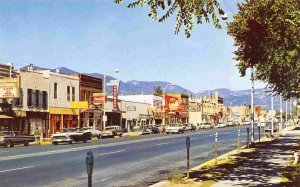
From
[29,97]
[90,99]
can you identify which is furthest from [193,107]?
[29,97]

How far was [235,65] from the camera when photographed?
26875 millimetres

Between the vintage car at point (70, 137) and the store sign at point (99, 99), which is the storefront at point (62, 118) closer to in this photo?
the store sign at point (99, 99)

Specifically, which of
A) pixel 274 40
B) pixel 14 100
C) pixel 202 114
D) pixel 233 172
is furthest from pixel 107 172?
pixel 202 114

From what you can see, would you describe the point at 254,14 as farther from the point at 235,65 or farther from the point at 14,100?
the point at 14,100

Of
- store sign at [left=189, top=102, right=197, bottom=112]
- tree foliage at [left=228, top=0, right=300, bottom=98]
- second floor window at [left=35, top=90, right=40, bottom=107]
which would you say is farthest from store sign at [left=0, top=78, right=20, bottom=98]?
store sign at [left=189, top=102, right=197, bottom=112]

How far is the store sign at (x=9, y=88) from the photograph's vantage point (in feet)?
151

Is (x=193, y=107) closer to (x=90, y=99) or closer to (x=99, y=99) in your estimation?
(x=90, y=99)

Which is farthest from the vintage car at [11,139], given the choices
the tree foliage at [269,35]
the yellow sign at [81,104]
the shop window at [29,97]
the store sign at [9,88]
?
the tree foliage at [269,35]

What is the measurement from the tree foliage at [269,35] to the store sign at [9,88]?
2823 centimetres

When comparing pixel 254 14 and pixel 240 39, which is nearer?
pixel 254 14

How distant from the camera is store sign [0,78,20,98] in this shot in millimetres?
45906

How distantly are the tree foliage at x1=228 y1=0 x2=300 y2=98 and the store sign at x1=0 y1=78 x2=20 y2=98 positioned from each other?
92.6ft

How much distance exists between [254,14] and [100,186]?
10.3m

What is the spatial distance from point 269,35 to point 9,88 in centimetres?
3382
